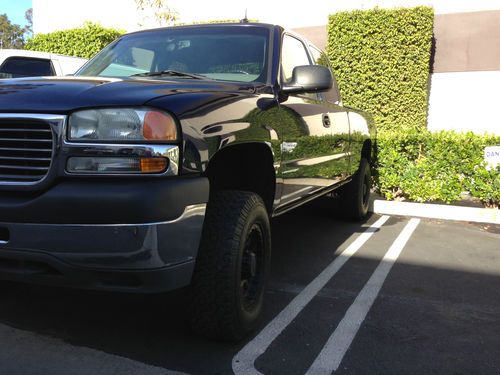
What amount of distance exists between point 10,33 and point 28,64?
54.6 meters

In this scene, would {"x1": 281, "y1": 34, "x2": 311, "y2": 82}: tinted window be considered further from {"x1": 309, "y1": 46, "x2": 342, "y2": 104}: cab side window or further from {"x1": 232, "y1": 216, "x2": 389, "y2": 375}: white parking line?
{"x1": 232, "y1": 216, "x2": 389, "y2": 375}: white parking line

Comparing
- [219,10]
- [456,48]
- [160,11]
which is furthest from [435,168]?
[160,11]

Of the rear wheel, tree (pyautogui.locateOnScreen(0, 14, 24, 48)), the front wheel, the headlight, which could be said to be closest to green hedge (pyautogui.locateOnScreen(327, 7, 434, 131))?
the rear wheel

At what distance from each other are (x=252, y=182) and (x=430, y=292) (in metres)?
1.70

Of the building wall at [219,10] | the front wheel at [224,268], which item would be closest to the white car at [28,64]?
the building wall at [219,10]

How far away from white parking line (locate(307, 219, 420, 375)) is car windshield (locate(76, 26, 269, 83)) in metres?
1.72

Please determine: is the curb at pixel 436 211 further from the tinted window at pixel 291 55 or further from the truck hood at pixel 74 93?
the truck hood at pixel 74 93

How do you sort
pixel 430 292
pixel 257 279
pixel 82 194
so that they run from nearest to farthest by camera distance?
pixel 82 194
pixel 257 279
pixel 430 292

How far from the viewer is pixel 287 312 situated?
11.2 ft

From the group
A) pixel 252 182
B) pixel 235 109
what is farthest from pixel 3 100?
pixel 252 182

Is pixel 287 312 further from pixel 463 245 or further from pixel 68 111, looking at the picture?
pixel 463 245

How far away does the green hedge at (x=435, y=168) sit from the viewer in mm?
6859

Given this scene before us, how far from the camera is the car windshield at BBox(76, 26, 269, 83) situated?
11.7ft

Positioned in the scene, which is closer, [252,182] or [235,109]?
[235,109]
